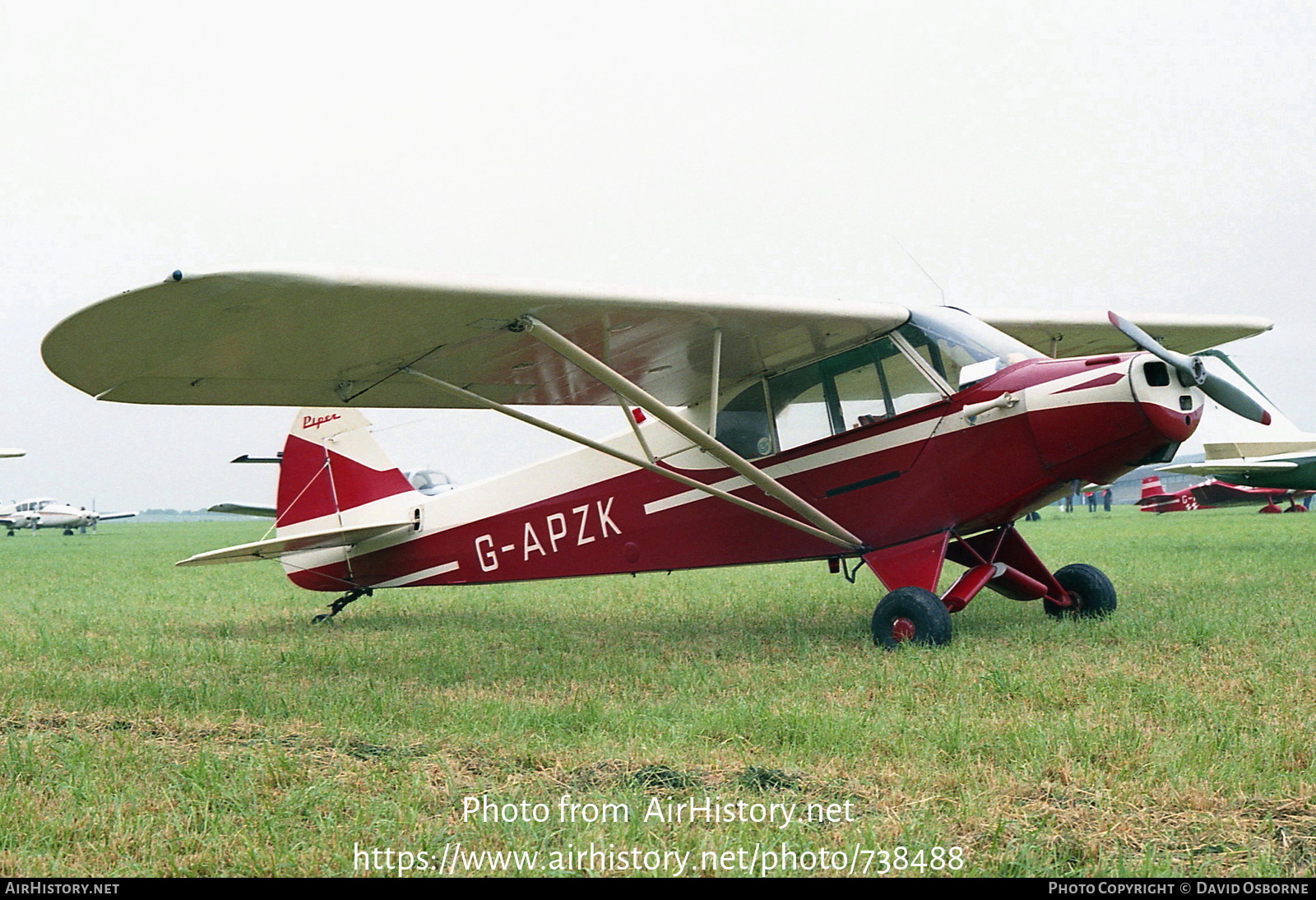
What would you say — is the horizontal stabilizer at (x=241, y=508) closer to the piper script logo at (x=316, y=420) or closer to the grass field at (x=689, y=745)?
the piper script logo at (x=316, y=420)

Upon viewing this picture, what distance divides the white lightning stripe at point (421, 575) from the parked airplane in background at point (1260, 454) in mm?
14126

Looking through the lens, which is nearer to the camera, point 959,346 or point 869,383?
point 959,346

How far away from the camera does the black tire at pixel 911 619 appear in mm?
5879

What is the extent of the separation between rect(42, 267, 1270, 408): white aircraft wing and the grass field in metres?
1.92

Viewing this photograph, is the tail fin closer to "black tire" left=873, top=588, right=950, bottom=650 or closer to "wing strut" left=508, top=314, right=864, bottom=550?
"wing strut" left=508, top=314, right=864, bottom=550

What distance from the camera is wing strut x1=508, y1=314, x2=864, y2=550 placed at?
233 inches

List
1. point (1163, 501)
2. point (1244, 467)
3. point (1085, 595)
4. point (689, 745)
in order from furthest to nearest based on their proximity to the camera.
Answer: point (1163, 501), point (1244, 467), point (1085, 595), point (689, 745)

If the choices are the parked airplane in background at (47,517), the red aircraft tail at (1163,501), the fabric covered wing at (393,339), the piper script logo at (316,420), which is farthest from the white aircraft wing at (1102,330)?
the parked airplane in background at (47,517)

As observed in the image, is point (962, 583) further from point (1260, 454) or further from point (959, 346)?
point (1260, 454)

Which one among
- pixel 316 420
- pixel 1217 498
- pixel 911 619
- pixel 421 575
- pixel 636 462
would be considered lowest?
pixel 1217 498

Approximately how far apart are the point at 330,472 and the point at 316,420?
2.01 feet

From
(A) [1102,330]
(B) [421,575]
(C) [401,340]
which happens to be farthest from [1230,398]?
(B) [421,575]

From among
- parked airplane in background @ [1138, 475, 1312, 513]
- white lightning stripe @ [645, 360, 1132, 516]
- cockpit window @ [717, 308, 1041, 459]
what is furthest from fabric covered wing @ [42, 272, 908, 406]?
parked airplane in background @ [1138, 475, 1312, 513]

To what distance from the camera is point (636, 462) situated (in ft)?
21.6
